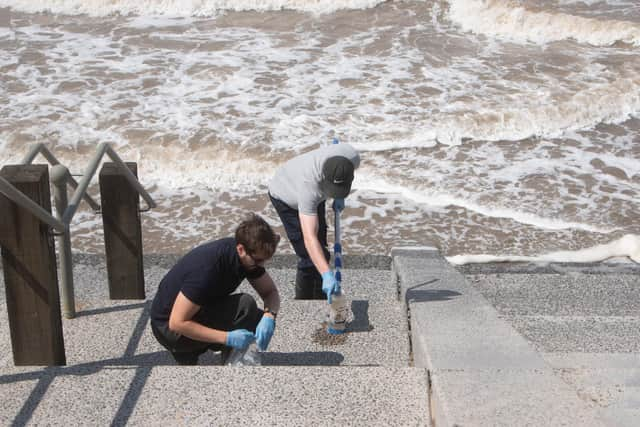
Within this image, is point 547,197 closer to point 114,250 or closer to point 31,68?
point 114,250

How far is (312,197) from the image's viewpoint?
14.5 ft

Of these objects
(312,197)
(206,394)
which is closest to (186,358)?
(206,394)

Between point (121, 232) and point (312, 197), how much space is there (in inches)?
46.1

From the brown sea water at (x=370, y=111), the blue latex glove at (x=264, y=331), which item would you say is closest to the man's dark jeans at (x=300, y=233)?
the blue latex glove at (x=264, y=331)

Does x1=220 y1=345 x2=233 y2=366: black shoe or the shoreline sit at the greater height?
x1=220 y1=345 x2=233 y2=366: black shoe

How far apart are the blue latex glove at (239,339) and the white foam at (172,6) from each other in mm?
13916

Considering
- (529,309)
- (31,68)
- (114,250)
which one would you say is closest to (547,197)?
(529,309)

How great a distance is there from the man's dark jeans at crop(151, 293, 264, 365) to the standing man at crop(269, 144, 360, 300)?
556mm

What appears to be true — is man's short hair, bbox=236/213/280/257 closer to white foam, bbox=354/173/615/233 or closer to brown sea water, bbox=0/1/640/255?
brown sea water, bbox=0/1/640/255

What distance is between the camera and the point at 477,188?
9.09m

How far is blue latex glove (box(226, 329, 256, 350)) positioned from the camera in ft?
11.8

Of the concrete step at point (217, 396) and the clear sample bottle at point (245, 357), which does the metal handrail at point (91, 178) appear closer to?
the concrete step at point (217, 396)

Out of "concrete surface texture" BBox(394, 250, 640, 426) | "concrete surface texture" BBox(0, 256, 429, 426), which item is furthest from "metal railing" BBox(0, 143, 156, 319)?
"concrete surface texture" BBox(394, 250, 640, 426)

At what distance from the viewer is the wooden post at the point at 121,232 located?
4.47 metres
